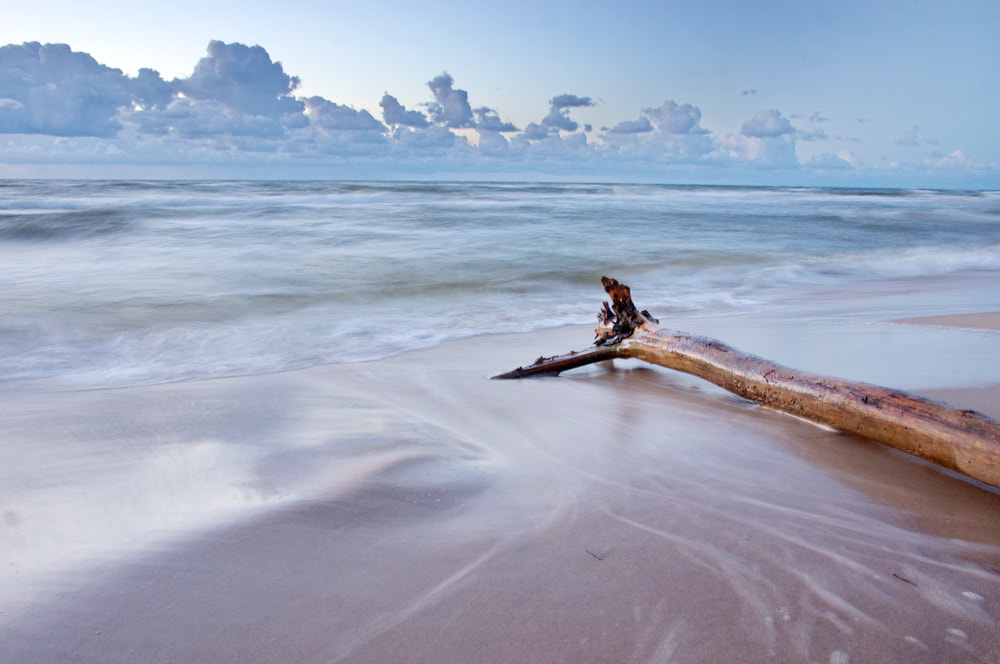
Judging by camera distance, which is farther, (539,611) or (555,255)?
(555,255)

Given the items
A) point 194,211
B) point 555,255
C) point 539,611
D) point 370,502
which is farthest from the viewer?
point 194,211

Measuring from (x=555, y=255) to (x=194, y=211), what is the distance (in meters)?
15.9

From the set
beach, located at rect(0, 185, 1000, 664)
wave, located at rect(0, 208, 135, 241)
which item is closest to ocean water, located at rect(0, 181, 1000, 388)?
wave, located at rect(0, 208, 135, 241)

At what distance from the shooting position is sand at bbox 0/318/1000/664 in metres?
1.48

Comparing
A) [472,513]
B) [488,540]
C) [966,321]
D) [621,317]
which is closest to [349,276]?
[621,317]

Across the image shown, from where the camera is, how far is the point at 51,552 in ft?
6.25

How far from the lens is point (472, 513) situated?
2102 mm

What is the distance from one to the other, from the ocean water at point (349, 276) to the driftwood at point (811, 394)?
198cm

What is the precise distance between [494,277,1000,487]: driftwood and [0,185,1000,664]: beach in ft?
0.33

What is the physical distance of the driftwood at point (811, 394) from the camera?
7.18ft

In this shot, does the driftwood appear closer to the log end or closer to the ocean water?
the log end

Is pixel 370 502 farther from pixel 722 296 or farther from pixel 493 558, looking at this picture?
pixel 722 296

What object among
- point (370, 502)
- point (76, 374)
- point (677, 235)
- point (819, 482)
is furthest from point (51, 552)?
point (677, 235)

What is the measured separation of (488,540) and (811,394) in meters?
1.82
